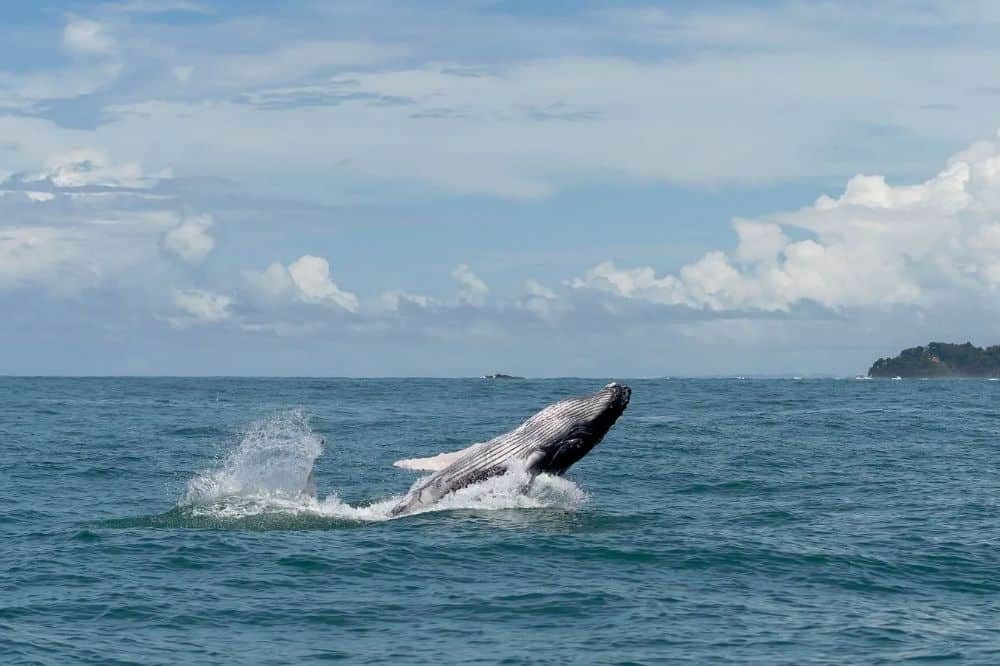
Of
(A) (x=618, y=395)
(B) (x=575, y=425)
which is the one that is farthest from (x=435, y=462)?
(A) (x=618, y=395)

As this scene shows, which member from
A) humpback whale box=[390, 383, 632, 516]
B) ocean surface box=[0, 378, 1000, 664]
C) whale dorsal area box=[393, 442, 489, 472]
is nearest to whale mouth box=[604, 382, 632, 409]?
humpback whale box=[390, 383, 632, 516]

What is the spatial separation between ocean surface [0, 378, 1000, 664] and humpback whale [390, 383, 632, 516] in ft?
1.44

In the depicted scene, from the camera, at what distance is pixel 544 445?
77.2ft

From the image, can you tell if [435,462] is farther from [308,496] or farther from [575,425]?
[575,425]

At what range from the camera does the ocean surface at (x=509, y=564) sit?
15.7 m

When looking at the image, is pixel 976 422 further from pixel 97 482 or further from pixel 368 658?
pixel 368 658

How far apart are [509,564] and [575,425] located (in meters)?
4.16

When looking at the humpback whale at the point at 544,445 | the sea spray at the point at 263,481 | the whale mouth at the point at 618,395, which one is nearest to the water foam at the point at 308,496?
the sea spray at the point at 263,481

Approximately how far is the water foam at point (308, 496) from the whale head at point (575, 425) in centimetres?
62

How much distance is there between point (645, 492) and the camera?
2986 centimetres

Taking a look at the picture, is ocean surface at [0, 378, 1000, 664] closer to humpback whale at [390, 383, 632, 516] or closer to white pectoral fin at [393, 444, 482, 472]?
humpback whale at [390, 383, 632, 516]

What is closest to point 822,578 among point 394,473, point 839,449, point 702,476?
point 702,476

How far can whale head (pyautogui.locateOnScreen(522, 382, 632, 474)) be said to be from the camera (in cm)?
2325

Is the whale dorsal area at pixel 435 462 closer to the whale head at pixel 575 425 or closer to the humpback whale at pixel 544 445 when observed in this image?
the humpback whale at pixel 544 445
